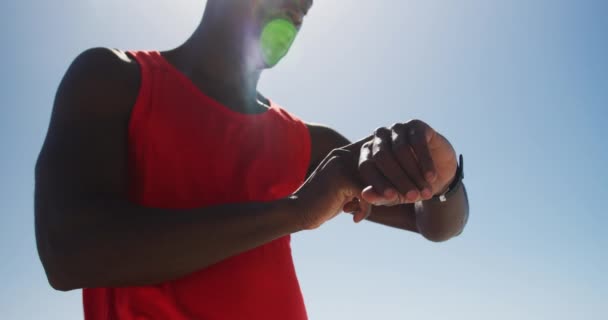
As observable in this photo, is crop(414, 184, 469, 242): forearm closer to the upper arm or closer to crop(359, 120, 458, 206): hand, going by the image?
crop(359, 120, 458, 206): hand

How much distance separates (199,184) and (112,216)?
23.9 inches

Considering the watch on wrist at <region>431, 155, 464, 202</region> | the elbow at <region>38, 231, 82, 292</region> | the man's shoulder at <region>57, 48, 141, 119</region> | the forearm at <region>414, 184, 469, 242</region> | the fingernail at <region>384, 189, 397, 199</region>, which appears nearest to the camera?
the elbow at <region>38, 231, 82, 292</region>

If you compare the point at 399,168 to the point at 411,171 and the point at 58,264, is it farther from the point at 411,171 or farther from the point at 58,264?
the point at 58,264

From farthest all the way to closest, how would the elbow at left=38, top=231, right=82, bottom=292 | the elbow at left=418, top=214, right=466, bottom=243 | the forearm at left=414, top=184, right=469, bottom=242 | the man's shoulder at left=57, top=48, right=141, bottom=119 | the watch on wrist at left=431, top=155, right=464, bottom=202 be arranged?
the elbow at left=418, top=214, right=466, bottom=243
the forearm at left=414, top=184, right=469, bottom=242
the watch on wrist at left=431, top=155, right=464, bottom=202
the man's shoulder at left=57, top=48, right=141, bottom=119
the elbow at left=38, top=231, right=82, bottom=292

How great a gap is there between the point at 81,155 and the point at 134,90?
1.54ft

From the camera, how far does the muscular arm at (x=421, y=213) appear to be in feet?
9.04

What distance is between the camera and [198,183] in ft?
7.50

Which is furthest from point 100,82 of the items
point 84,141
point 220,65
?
point 220,65

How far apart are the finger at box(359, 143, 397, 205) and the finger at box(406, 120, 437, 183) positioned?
141 mm

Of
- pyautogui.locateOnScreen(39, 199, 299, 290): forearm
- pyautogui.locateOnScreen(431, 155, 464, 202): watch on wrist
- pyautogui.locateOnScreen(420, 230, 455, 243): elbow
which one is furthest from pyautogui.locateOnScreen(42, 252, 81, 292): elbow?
pyautogui.locateOnScreen(420, 230, 455, 243): elbow

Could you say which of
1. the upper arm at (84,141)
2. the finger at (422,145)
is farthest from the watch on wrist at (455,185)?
the upper arm at (84,141)

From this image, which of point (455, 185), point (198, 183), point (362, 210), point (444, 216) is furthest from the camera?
point (444, 216)

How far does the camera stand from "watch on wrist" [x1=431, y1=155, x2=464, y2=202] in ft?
7.92

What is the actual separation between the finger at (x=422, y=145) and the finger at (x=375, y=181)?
14 cm
